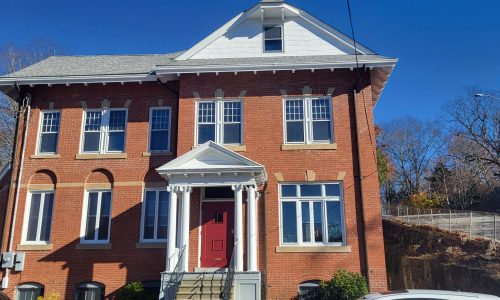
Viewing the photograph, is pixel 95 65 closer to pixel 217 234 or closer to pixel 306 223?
pixel 217 234

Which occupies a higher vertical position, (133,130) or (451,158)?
(451,158)

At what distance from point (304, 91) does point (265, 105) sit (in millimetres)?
1463

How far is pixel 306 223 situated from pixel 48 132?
10.1 m

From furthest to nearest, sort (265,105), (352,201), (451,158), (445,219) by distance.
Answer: (451,158) < (445,219) < (265,105) < (352,201)

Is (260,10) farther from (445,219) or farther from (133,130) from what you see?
(445,219)

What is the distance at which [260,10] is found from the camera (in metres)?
16.4

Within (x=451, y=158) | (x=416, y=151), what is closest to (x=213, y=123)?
(x=451, y=158)

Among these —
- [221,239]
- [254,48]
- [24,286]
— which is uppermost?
[254,48]

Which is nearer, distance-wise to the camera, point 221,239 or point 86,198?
point 221,239

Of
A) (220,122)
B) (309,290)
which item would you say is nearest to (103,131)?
(220,122)

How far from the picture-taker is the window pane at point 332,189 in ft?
48.1

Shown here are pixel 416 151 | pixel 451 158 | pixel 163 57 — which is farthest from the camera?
pixel 416 151

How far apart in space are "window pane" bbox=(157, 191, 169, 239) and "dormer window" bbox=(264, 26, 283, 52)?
21.5ft

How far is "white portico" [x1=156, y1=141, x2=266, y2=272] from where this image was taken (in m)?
13.3
